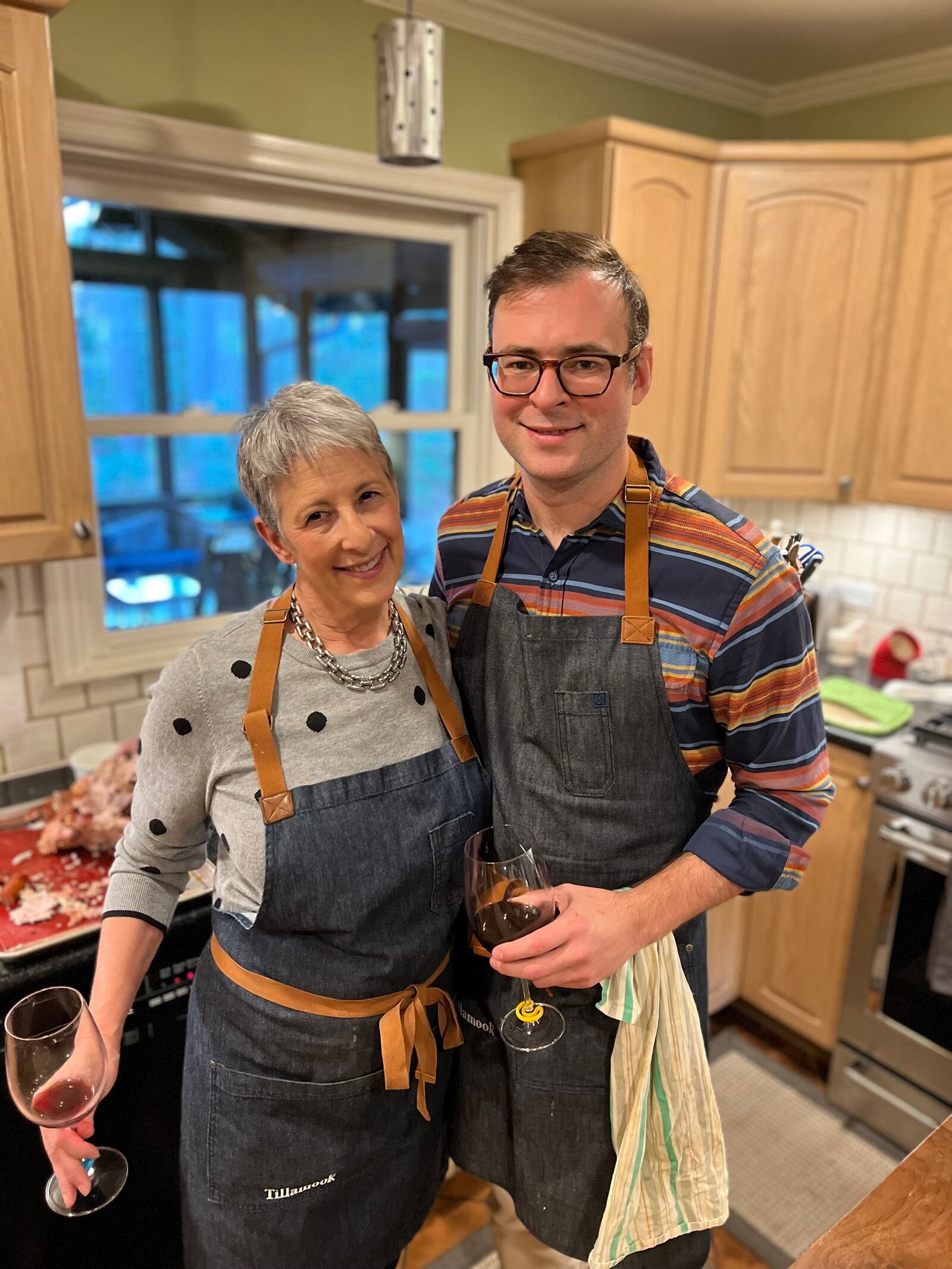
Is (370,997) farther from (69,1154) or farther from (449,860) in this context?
(69,1154)

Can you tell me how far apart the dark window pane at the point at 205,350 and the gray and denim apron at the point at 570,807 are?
1.26 meters

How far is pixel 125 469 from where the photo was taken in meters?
2.22

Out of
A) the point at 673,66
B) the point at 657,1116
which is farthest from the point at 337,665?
the point at 673,66

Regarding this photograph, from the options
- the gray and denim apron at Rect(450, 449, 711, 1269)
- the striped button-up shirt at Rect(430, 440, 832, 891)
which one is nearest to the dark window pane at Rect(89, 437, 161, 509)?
the gray and denim apron at Rect(450, 449, 711, 1269)

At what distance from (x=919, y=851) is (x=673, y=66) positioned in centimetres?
231

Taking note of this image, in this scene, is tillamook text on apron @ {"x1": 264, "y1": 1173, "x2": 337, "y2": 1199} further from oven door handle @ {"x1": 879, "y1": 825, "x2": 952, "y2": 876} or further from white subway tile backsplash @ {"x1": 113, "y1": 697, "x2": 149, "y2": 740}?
oven door handle @ {"x1": 879, "y1": 825, "x2": 952, "y2": 876}

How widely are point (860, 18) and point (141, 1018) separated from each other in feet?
9.20

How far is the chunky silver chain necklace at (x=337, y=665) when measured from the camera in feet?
3.92

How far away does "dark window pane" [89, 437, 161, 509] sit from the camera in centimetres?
216

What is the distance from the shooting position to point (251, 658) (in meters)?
1.18

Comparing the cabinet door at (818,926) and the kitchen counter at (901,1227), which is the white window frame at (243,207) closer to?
the cabinet door at (818,926)

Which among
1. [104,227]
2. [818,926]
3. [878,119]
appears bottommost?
[818,926]

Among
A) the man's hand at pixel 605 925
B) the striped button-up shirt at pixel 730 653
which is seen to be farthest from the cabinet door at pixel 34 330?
the man's hand at pixel 605 925

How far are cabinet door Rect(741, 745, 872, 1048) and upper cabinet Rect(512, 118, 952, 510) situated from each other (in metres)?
0.84
